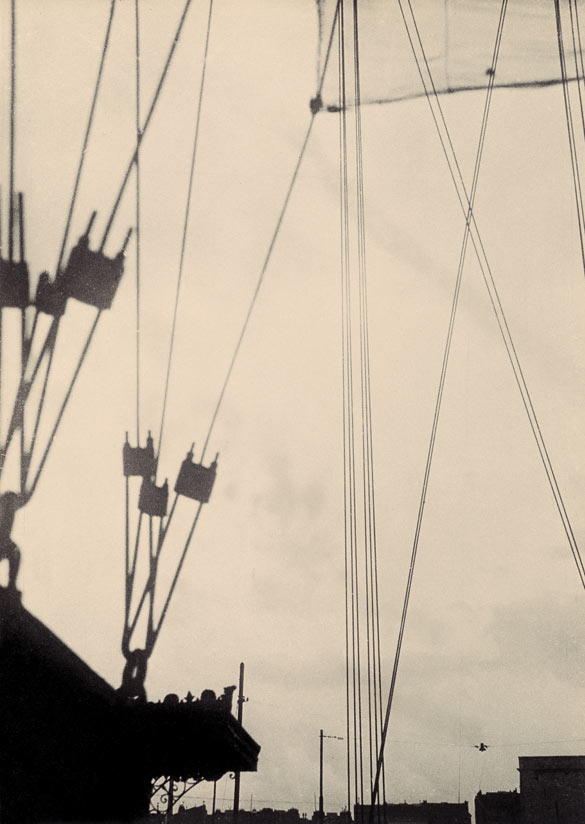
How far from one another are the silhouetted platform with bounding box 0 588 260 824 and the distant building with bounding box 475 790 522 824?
39.3 m

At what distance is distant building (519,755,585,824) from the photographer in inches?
1241

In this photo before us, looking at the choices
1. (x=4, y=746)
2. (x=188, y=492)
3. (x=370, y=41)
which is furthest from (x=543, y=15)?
(x=4, y=746)

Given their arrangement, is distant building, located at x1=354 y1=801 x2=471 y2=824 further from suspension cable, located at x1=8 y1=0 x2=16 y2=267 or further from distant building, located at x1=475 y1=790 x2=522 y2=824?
suspension cable, located at x1=8 y1=0 x2=16 y2=267

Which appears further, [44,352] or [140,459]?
[140,459]

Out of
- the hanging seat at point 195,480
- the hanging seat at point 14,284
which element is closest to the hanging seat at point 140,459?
the hanging seat at point 195,480

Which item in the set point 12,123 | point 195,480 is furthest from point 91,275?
point 195,480

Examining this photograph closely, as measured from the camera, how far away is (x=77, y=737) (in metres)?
5.21

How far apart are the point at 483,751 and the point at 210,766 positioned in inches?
1740

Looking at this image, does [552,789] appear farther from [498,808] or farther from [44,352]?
[44,352]

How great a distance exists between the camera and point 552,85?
924cm

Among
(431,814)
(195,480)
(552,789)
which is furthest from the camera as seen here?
(431,814)

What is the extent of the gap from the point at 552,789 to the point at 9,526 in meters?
34.9

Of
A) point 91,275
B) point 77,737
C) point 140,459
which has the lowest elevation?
point 77,737

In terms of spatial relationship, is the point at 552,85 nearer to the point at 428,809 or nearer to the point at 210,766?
the point at 210,766
